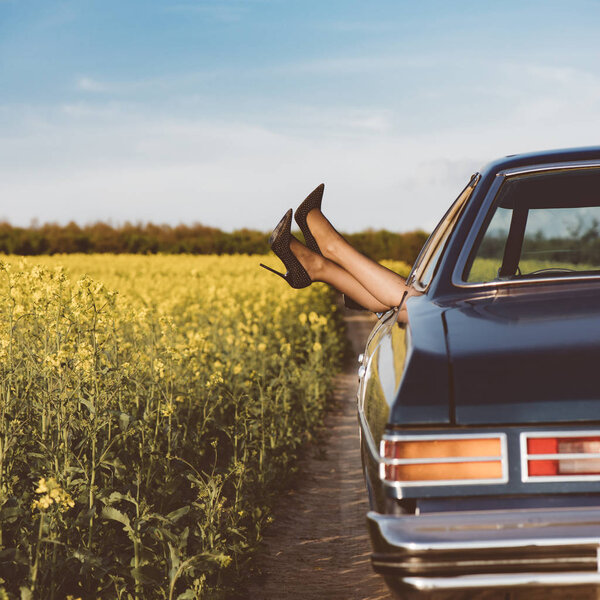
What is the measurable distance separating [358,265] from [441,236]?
64 cm

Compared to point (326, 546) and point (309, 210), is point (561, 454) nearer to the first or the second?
point (326, 546)

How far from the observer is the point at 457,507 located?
2.11 metres

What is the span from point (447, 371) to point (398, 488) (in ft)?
1.09

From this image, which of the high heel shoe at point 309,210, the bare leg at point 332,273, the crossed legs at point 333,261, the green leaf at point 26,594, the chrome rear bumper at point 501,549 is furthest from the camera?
the high heel shoe at point 309,210

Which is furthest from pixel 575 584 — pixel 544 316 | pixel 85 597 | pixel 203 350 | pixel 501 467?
pixel 203 350

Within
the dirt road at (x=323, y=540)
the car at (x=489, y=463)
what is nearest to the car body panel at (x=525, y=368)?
the car at (x=489, y=463)

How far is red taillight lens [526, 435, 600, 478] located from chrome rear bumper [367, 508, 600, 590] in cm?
10

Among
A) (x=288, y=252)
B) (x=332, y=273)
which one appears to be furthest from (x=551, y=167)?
(x=288, y=252)

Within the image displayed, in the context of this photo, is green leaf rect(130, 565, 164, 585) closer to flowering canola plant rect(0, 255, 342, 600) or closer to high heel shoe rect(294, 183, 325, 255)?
flowering canola plant rect(0, 255, 342, 600)

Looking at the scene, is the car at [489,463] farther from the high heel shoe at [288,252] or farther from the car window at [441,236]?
the high heel shoe at [288,252]

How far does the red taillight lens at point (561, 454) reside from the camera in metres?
2.09

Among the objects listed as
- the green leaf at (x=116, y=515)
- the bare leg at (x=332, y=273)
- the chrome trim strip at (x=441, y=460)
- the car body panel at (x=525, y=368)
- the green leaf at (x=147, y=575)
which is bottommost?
the green leaf at (x=147, y=575)

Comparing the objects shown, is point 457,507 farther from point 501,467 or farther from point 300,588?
point 300,588

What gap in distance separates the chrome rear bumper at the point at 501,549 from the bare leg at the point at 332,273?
2.75m
